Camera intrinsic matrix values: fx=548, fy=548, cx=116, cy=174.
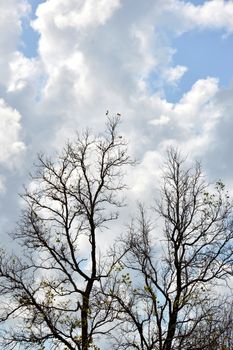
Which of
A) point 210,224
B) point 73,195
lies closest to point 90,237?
point 73,195

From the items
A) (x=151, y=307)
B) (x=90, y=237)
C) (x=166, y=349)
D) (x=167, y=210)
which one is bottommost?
(x=166, y=349)

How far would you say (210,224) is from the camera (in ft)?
84.5

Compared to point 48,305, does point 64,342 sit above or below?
below

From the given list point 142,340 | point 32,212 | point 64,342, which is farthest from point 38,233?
point 142,340

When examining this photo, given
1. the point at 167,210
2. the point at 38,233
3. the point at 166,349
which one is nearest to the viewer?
the point at 166,349

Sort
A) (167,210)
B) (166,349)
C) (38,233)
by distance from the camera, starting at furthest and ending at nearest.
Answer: (167,210)
(38,233)
(166,349)

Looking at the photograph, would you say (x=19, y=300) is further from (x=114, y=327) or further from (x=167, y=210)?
(x=167, y=210)

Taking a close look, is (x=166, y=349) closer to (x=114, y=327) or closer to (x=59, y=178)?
(x=114, y=327)

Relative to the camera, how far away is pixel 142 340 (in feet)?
73.8

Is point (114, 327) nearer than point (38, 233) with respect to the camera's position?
Yes

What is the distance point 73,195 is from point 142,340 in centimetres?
748

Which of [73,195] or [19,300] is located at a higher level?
[73,195]

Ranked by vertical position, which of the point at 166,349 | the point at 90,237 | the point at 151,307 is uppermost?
the point at 90,237

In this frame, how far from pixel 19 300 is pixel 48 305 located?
123cm
